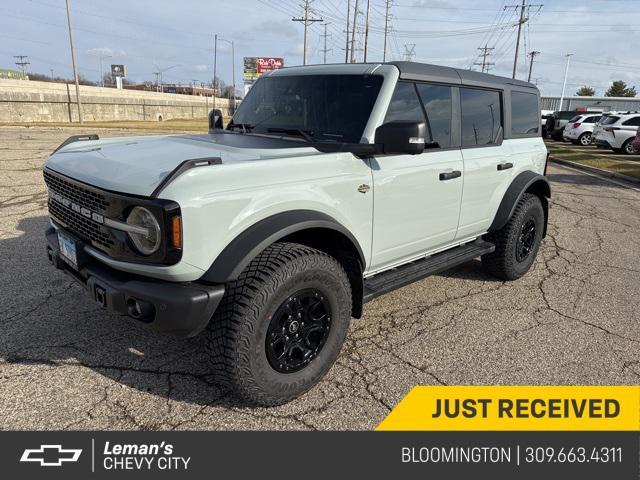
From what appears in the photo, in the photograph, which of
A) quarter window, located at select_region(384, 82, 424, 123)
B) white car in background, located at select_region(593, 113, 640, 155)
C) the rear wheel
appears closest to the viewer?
quarter window, located at select_region(384, 82, 424, 123)

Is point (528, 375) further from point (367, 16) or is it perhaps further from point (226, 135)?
point (367, 16)

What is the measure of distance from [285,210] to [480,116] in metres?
2.44

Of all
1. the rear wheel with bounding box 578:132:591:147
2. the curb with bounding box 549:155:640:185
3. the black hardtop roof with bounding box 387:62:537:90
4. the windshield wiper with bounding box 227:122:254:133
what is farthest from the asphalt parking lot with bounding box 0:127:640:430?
the rear wheel with bounding box 578:132:591:147

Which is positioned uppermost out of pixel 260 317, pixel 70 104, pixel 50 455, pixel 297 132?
pixel 70 104

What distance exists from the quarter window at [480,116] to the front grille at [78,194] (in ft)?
9.27

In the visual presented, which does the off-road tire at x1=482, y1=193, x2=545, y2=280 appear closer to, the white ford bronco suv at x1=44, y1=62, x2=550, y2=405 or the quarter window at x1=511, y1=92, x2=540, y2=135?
the white ford bronco suv at x1=44, y1=62, x2=550, y2=405

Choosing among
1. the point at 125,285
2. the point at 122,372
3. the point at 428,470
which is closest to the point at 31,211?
the point at 122,372

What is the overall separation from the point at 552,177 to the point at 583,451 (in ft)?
37.5

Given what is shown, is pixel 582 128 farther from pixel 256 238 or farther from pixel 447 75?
pixel 256 238

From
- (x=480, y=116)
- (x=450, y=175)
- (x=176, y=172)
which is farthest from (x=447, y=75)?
(x=176, y=172)

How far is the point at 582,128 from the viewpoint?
22641mm

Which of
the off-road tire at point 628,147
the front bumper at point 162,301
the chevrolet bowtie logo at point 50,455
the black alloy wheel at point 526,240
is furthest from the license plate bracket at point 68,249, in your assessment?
the off-road tire at point 628,147

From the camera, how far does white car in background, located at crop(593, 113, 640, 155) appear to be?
1780 centimetres

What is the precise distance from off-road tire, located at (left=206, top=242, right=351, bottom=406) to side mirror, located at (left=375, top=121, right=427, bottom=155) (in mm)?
768
